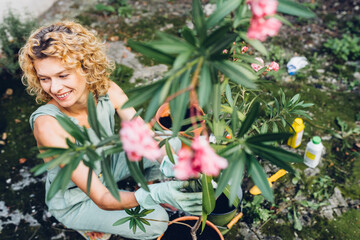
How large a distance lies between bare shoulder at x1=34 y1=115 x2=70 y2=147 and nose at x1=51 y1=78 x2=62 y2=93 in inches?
5.6

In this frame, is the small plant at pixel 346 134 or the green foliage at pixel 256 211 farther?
the small plant at pixel 346 134

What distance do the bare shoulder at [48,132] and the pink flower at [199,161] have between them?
0.94m

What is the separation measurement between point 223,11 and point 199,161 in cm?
45

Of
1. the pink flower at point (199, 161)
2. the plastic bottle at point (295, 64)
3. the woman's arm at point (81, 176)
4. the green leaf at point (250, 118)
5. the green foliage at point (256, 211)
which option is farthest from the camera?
the plastic bottle at point (295, 64)

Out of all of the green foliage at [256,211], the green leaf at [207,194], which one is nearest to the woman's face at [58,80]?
the green leaf at [207,194]

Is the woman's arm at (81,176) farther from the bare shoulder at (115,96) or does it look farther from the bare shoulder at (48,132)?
the bare shoulder at (115,96)

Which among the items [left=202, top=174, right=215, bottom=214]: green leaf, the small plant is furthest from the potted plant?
the small plant

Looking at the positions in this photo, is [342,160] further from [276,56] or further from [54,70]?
[54,70]

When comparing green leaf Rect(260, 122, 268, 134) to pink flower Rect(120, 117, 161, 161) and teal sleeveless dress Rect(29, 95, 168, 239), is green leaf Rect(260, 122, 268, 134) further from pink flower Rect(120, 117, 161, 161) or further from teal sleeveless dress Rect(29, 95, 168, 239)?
pink flower Rect(120, 117, 161, 161)

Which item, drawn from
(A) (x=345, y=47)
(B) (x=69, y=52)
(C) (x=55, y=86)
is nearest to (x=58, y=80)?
(C) (x=55, y=86)

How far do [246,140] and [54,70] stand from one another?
1.06m

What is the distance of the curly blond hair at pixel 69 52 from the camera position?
5.16 feet

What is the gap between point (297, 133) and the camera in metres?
2.22

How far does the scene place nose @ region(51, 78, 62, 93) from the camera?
1563 mm
